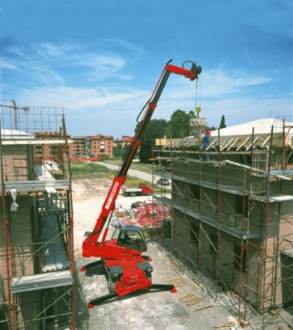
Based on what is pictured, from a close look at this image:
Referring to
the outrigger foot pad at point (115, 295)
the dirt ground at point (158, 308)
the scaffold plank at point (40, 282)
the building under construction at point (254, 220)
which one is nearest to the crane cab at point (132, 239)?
the dirt ground at point (158, 308)

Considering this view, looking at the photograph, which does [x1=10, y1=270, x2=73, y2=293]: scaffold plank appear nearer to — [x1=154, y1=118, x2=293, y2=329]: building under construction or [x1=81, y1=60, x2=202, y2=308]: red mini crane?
[x1=81, y1=60, x2=202, y2=308]: red mini crane

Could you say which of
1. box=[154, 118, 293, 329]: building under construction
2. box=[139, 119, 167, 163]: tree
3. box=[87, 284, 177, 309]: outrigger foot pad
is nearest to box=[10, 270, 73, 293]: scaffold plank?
box=[87, 284, 177, 309]: outrigger foot pad

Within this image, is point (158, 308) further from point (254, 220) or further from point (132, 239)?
point (254, 220)

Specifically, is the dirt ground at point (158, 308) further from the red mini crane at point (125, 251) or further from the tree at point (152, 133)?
the tree at point (152, 133)

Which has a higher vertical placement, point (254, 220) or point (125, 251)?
point (254, 220)

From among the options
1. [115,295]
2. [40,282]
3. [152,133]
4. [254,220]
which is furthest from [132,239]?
[152,133]

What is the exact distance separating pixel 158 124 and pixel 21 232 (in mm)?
76603

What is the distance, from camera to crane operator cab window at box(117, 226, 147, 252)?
50.0ft

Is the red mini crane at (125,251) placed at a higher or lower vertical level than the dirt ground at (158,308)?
higher

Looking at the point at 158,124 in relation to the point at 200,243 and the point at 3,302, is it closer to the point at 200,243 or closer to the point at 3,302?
the point at 200,243

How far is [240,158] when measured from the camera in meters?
13.2

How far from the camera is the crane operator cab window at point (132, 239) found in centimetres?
1523

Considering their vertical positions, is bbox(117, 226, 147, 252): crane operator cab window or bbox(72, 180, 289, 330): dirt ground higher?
bbox(117, 226, 147, 252): crane operator cab window

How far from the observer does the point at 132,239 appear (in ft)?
50.6
